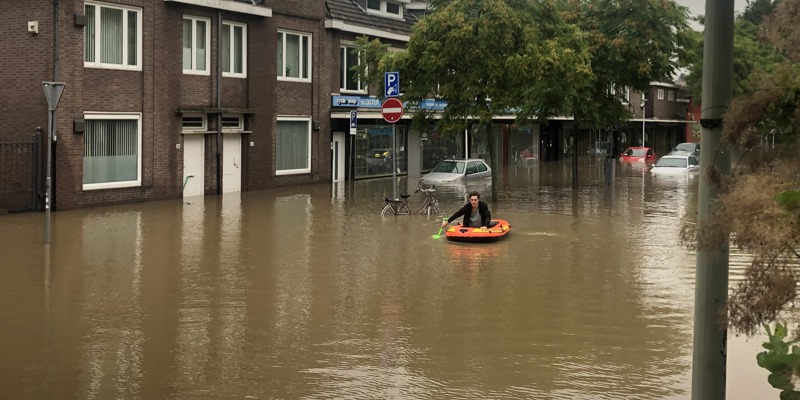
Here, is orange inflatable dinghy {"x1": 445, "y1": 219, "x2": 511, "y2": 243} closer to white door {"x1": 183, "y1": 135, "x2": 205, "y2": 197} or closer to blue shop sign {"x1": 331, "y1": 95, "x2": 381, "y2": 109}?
white door {"x1": 183, "y1": 135, "x2": 205, "y2": 197}

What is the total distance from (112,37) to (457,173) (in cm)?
1431

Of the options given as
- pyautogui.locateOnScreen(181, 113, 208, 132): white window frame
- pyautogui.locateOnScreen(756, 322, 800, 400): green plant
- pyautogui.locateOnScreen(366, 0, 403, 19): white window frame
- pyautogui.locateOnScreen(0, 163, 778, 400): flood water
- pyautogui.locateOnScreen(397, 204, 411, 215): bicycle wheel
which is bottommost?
pyautogui.locateOnScreen(0, 163, 778, 400): flood water

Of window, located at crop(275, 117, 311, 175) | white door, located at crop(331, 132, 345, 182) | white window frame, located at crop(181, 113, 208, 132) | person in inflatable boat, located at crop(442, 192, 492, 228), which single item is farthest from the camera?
white door, located at crop(331, 132, 345, 182)

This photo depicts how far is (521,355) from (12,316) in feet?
20.9

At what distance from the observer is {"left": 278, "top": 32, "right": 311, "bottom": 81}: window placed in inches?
1398

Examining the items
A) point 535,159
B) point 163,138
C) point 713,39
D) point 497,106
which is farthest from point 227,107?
point 535,159

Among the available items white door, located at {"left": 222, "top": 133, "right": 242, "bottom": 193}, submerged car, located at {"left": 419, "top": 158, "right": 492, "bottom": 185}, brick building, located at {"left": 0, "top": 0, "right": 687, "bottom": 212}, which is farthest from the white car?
white door, located at {"left": 222, "top": 133, "right": 242, "bottom": 193}

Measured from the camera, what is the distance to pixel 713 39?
562 cm

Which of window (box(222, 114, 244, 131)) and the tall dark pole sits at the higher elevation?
window (box(222, 114, 244, 131))

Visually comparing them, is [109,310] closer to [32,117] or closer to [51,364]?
[51,364]

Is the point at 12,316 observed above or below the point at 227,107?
below

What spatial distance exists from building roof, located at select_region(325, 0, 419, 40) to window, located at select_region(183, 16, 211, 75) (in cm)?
722

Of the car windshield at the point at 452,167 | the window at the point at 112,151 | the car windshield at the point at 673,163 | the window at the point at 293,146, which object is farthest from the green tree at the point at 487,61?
the car windshield at the point at 673,163

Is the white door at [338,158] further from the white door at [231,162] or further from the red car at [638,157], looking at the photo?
the red car at [638,157]
